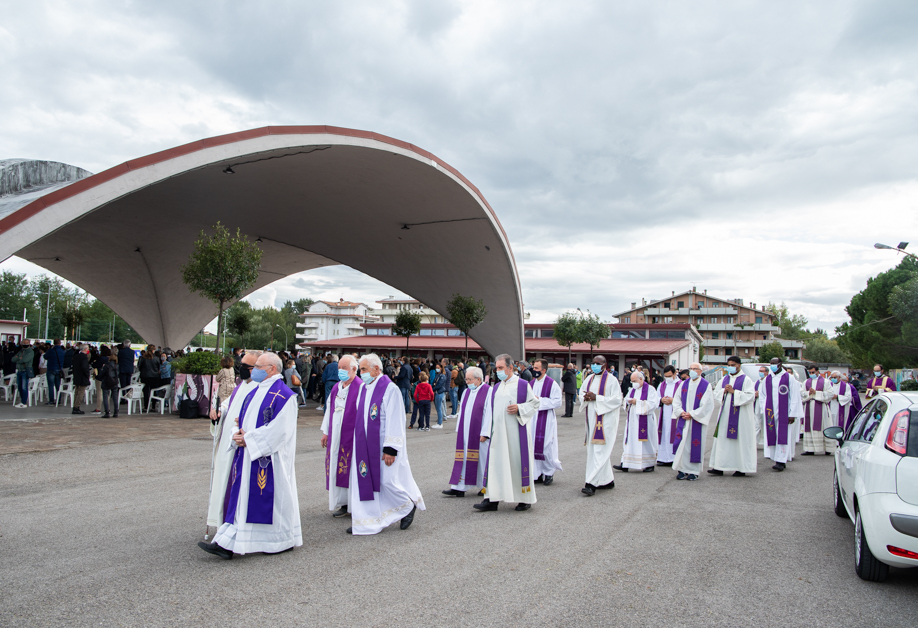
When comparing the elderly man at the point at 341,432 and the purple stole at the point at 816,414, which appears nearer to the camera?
the elderly man at the point at 341,432

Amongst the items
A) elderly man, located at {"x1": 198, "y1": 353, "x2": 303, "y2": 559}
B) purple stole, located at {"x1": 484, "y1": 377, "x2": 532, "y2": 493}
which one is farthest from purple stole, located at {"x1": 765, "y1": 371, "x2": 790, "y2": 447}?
elderly man, located at {"x1": 198, "y1": 353, "x2": 303, "y2": 559}

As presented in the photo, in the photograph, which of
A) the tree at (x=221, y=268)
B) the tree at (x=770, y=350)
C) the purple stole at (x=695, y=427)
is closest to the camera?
the purple stole at (x=695, y=427)

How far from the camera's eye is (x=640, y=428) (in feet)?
30.9

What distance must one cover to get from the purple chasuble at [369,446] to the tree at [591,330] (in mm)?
33704

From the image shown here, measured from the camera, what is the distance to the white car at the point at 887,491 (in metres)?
3.78

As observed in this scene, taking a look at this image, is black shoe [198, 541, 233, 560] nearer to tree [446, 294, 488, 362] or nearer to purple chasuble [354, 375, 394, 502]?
purple chasuble [354, 375, 394, 502]

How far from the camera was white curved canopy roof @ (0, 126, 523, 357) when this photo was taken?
1302 cm

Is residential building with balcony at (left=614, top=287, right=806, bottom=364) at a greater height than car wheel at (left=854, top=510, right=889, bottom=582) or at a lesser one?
greater

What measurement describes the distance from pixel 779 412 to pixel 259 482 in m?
8.89

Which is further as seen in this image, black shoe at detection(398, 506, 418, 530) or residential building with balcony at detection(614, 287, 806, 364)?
residential building with balcony at detection(614, 287, 806, 364)

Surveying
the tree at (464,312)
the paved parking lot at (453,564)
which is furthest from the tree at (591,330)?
the paved parking lot at (453,564)

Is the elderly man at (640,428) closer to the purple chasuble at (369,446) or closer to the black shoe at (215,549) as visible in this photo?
the purple chasuble at (369,446)

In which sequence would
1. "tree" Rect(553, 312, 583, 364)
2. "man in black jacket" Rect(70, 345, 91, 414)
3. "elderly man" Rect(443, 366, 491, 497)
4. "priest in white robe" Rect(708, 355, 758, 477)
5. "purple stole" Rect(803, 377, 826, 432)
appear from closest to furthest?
"elderly man" Rect(443, 366, 491, 497) < "priest in white robe" Rect(708, 355, 758, 477) < "purple stole" Rect(803, 377, 826, 432) < "man in black jacket" Rect(70, 345, 91, 414) < "tree" Rect(553, 312, 583, 364)

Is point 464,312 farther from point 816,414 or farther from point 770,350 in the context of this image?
point 770,350
